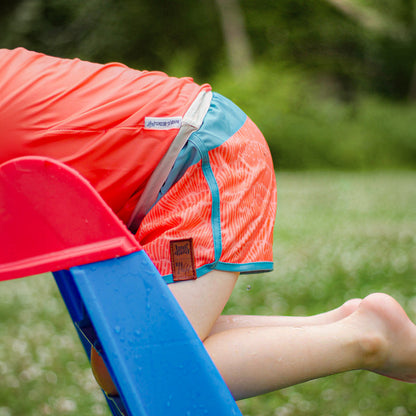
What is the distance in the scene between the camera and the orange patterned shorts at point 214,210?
1636mm

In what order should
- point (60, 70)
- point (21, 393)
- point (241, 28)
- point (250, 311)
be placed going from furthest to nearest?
point (241, 28)
point (250, 311)
point (21, 393)
point (60, 70)

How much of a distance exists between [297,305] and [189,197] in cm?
228

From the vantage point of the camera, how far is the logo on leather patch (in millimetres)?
1617

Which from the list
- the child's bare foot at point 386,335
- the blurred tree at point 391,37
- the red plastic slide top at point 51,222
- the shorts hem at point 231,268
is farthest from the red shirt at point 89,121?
the blurred tree at point 391,37

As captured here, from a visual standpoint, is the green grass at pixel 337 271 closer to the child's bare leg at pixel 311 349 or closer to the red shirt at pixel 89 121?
the child's bare leg at pixel 311 349

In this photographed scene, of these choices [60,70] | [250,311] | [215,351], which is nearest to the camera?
[215,351]

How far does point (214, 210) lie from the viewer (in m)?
1.67

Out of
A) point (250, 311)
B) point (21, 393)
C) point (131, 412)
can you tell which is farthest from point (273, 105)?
point (131, 412)

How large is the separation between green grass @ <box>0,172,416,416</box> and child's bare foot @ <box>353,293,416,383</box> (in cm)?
45

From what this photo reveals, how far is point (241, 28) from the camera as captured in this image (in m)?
19.4

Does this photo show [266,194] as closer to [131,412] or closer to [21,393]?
[131,412]

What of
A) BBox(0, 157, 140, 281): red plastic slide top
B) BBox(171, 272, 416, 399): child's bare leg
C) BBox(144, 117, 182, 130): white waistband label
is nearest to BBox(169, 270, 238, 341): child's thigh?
BBox(171, 272, 416, 399): child's bare leg

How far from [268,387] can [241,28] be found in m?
18.9

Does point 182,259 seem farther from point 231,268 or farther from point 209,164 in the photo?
point 209,164
